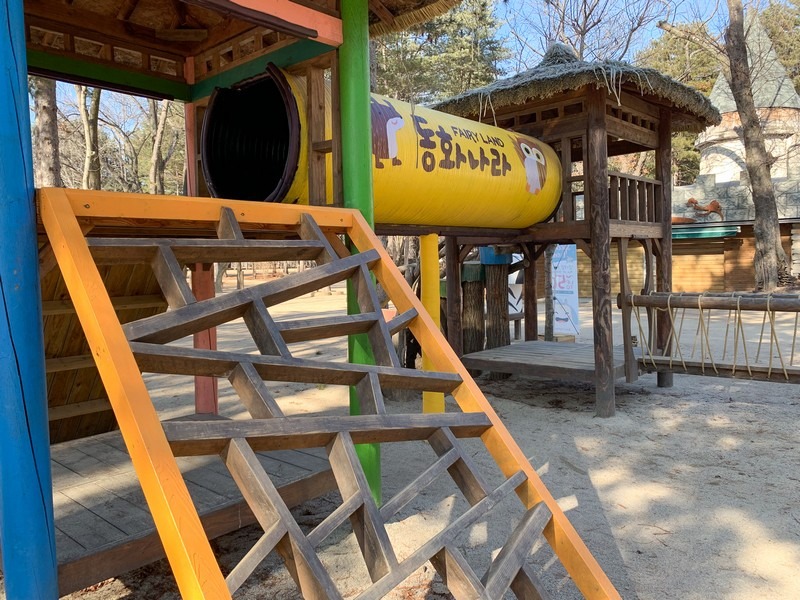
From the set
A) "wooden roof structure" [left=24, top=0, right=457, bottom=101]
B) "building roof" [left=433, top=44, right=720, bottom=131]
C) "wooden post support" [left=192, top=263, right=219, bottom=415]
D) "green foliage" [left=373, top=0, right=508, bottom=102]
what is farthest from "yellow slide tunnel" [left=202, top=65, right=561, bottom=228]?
"green foliage" [left=373, top=0, right=508, bottom=102]

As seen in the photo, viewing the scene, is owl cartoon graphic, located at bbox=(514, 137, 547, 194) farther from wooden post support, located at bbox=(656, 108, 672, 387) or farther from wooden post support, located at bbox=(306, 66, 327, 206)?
wooden post support, located at bbox=(306, 66, 327, 206)

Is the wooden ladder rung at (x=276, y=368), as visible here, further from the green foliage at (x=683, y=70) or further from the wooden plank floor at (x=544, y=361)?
the green foliage at (x=683, y=70)

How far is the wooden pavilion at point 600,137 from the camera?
6.41m

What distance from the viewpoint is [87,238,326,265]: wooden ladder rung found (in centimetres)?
235

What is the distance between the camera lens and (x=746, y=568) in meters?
3.38

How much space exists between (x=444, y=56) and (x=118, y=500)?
66.5ft

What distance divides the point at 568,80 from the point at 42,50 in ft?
15.3

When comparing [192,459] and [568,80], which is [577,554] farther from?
[568,80]

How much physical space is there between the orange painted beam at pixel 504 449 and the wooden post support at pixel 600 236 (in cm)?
397

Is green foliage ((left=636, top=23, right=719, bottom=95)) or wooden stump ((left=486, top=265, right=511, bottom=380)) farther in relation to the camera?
green foliage ((left=636, top=23, right=719, bottom=95))

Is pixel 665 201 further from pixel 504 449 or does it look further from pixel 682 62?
pixel 682 62

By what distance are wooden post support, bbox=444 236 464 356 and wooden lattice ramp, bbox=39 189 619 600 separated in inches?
183

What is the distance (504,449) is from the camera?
2.59 m

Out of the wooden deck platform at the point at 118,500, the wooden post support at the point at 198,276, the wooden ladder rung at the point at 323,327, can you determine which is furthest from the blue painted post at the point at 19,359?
the wooden post support at the point at 198,276
